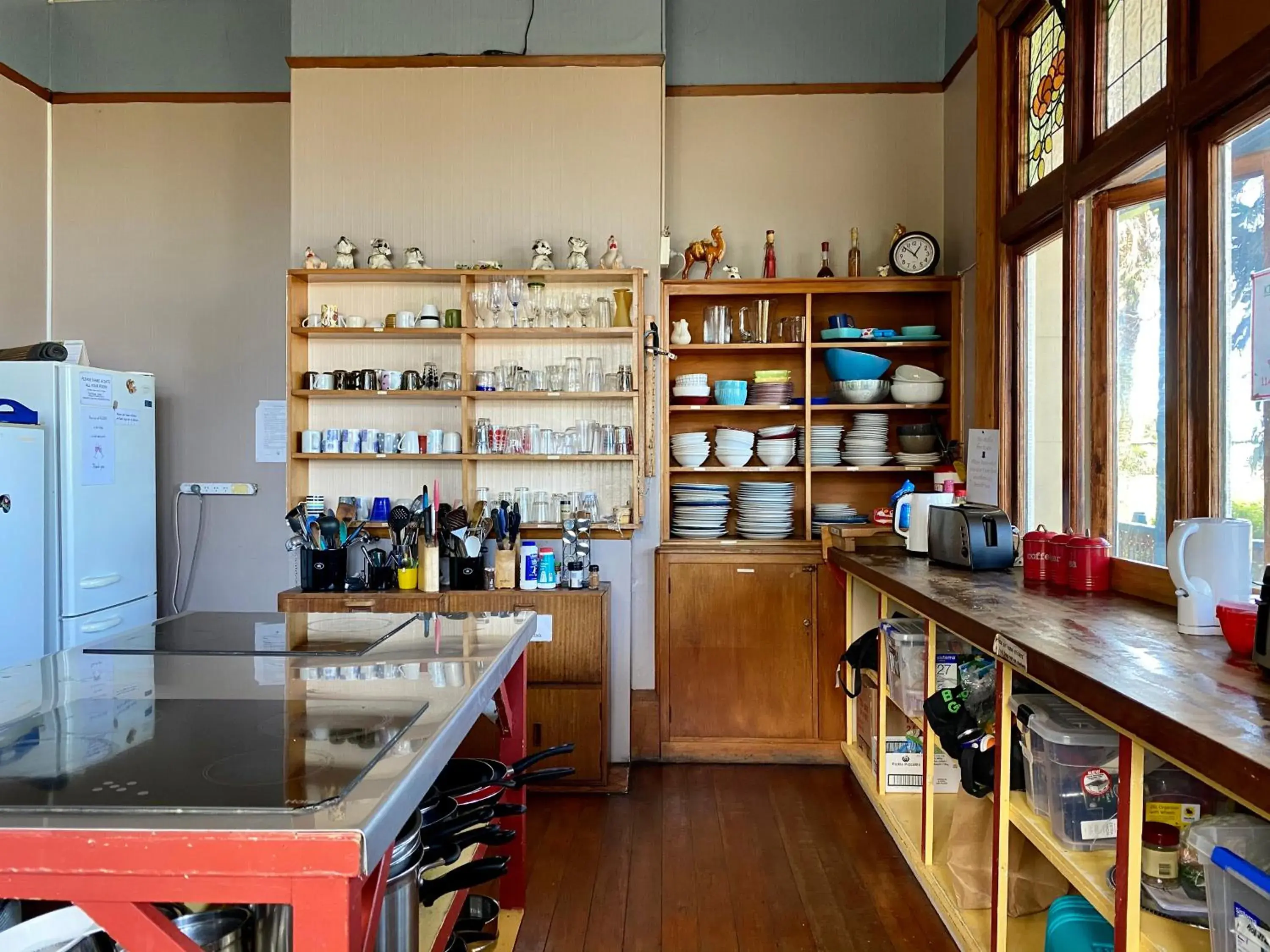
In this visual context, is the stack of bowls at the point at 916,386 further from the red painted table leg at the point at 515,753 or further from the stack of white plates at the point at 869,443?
the red painted table leg at the point at 515,753

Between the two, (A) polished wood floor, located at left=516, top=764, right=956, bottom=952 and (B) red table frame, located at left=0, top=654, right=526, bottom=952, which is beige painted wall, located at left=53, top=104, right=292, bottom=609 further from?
(B) red table frame, located at left=0, top=654, right=526, bottom=952

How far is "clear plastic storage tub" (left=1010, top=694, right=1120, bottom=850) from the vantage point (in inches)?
69.2

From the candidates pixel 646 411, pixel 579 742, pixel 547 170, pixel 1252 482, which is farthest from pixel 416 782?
pixel 547 170

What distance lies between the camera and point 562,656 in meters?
3.56

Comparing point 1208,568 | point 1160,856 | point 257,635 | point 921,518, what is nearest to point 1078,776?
point 1160,856

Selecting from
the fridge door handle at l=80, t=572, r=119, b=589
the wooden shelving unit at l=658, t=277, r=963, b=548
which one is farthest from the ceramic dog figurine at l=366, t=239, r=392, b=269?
the fridge door handle at l=80, t=572, r=119, b=589

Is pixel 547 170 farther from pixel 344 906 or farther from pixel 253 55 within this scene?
pixel 344 906

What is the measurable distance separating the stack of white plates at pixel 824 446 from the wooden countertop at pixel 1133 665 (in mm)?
1296

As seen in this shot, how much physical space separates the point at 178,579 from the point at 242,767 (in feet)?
12.3

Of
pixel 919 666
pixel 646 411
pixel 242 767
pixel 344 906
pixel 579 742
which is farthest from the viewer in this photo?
pixel 646 411

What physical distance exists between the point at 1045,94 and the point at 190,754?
130 inches

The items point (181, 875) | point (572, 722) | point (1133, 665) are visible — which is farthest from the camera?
point (572, 722)

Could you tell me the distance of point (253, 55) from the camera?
432 centimetres

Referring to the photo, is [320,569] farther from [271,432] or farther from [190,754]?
[190,754]
